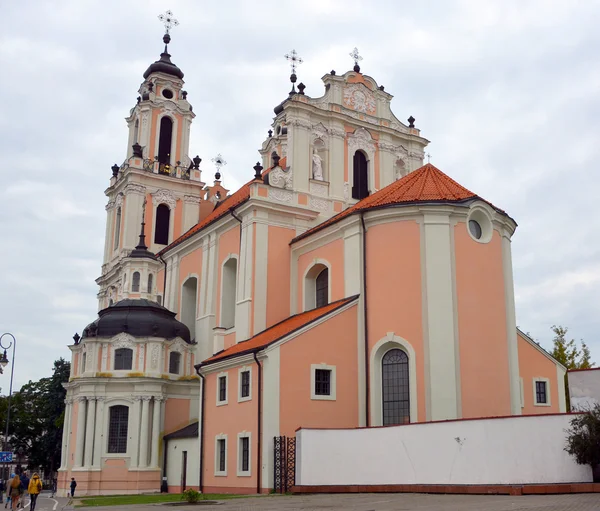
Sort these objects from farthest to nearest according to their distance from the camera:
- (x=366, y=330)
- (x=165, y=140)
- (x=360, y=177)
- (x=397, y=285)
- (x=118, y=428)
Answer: (x=165, y=140), (x=360, y=177), (x=118, y=428), (x=366, y=330), (x=397, y=285)

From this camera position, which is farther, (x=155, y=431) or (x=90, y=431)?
(x=155, y=431)

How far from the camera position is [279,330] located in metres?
29.3

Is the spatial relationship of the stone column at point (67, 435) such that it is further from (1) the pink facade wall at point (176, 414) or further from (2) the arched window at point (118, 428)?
(1) the pink facade wall at point (176, 414)

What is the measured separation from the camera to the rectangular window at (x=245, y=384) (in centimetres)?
2650

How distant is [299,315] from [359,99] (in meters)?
12.1

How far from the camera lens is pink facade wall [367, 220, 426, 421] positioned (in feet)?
84.8

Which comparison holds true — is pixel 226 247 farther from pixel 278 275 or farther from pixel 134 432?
pixel 134 432

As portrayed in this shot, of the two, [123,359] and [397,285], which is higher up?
[397,285]

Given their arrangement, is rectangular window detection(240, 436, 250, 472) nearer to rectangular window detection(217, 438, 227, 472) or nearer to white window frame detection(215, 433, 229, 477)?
white window frame detection(215, 433, 229, 477)

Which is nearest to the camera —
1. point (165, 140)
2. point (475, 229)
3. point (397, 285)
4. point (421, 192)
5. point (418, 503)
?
point (418, 503)

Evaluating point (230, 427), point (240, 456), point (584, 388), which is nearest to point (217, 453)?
point (230, 427)

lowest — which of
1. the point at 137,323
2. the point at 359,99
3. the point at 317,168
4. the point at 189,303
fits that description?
the point at 137,323

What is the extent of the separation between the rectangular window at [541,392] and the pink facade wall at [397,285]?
289 inches

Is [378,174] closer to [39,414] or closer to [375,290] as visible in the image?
[375,290]
